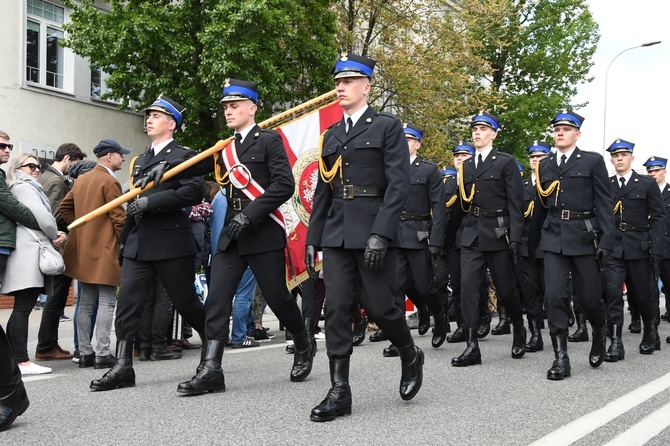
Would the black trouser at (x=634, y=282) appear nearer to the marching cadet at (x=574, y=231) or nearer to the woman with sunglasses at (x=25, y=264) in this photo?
the marching cadet at (x=574, y=231)

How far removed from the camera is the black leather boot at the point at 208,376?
5633mm

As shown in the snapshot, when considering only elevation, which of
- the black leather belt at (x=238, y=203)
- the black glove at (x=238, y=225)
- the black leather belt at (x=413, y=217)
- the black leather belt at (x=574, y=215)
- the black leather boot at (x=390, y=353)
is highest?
the black leather belt at (x=238, y=203)

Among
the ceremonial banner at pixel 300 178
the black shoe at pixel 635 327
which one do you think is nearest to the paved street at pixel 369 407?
the ceremonial banner at pixel 300 178

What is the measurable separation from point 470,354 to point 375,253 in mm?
2673

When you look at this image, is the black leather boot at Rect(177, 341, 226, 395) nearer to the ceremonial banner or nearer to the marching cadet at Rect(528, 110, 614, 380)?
the marching cadet at Rect(528, 110, 614, 380)

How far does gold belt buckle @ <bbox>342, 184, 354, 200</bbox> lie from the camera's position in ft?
17.2

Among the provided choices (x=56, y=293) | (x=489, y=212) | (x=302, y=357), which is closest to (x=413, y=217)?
(x=489, y=212)

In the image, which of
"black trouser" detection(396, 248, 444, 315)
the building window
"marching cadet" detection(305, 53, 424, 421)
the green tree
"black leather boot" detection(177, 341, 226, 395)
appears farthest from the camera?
the building window

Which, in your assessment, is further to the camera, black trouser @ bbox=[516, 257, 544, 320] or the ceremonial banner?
black trouser @ bbox=[516, 257, 544, 320]

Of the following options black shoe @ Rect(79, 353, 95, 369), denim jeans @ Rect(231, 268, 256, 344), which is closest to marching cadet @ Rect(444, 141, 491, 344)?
denim jeans @ Rect(231, 268, 256, 344)

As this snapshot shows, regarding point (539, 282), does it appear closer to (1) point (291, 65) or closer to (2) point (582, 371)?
(2) point (582, 371)

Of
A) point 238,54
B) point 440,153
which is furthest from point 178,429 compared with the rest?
point 440,153

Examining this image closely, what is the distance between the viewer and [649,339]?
28.4 feet

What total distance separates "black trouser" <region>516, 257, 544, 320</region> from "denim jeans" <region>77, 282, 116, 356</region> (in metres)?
4.49
